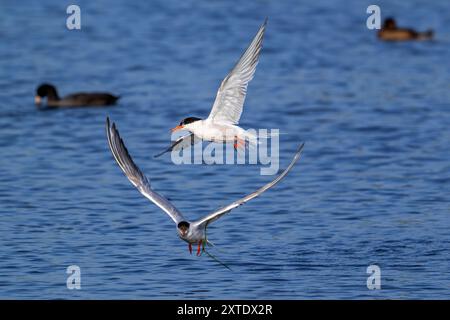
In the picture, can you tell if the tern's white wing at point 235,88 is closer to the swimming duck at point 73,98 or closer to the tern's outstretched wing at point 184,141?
the tern's outstretched wing at point 184,141

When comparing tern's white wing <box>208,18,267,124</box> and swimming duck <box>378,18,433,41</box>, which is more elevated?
swimming duck <box>378,18,433,41</box>

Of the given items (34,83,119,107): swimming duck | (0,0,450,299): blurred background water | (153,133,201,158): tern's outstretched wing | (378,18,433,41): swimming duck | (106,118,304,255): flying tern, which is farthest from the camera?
(378,18,433,41): swimming duck

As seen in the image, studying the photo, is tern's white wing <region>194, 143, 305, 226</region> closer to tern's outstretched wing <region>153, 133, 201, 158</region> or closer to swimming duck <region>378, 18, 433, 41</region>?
tern's outstretched wing <region>153, 133, 201, 158</region>

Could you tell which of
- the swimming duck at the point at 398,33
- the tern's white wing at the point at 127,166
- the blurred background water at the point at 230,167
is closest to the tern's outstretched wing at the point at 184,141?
the tern's white wing at the point at 127,166

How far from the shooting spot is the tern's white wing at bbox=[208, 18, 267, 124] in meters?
13.1

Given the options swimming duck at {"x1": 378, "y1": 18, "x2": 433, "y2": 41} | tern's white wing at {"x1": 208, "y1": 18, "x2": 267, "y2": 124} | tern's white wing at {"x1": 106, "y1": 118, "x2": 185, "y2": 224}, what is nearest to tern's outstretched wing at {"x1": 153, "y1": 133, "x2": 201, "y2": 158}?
tern's white wing at {"x1": 208, "y1": 18, "x2": 267, "y2": 124}

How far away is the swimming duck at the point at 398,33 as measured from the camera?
30570 mm

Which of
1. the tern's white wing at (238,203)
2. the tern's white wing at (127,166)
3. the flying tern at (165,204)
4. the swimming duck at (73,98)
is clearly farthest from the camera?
the swimming duck at (73,98)

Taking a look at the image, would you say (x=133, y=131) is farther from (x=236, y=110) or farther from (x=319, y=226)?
(x=236, y=110)

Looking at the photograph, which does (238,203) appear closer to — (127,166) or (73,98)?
(127,166)

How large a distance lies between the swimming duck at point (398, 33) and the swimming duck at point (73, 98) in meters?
9.82

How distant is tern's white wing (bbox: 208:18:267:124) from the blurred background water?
1.84 m

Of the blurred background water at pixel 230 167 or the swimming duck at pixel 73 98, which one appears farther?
the swimming duck at pixel 73 98

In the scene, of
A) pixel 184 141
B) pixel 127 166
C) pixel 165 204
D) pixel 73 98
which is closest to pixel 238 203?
pixel 165 204
